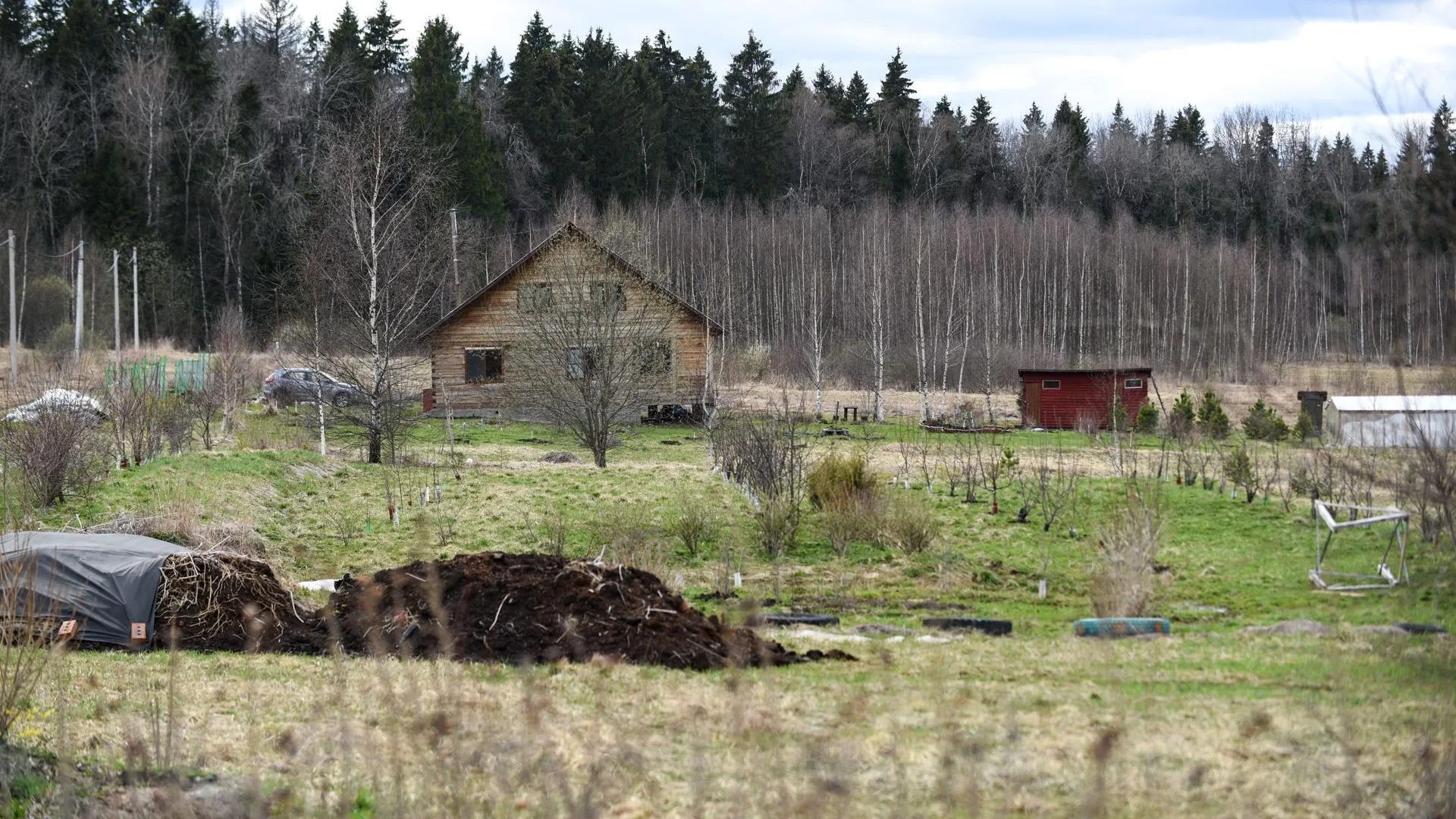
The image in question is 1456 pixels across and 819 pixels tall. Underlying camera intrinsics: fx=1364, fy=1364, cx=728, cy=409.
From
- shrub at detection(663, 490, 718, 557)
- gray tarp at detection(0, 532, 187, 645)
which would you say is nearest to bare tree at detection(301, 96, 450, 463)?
shrub at detection(663, 490, 718, 557)

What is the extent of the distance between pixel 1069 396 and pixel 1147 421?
3.90 meters

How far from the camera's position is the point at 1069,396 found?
140 ft

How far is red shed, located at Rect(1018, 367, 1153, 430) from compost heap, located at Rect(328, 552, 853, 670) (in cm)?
3233

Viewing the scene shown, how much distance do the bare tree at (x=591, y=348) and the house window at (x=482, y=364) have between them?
23.4 ft

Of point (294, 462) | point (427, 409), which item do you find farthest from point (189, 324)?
point (294, 462)

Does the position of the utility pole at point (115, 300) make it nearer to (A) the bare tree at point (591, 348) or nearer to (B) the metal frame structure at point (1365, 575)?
(A) the bare tree at point (591, 348)

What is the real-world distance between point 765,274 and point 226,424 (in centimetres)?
4087

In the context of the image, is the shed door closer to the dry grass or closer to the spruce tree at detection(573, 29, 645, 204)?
the dry grass

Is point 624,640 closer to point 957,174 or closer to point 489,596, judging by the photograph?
point 489,596

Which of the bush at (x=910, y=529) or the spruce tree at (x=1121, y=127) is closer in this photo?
the bush at (x=910, y=529)

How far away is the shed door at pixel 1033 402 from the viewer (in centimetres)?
4297

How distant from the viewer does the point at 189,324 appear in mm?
62750

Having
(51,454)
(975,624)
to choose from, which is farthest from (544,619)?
(51,454)

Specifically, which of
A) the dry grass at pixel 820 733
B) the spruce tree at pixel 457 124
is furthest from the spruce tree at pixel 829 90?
the dry grass at pixel 820 733
